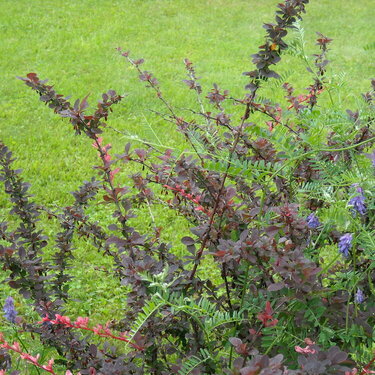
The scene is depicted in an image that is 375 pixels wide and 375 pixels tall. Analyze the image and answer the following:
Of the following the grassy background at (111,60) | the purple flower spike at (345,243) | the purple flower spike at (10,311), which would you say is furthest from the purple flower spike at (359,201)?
the grassy background at (111,60)

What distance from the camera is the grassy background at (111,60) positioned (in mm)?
5488

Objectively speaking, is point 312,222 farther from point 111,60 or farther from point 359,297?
point 111,60

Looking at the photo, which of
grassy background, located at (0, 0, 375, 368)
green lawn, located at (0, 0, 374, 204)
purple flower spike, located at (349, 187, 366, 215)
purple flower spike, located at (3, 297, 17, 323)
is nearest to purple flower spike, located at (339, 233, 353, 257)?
purple flower spike, located at (349, 187, 366, 215)

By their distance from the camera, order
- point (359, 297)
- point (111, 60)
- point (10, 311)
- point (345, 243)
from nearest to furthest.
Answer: point (345, 243), point (359, 297), point (10, 311), point (111, 60)

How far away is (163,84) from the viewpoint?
7562 millimetres

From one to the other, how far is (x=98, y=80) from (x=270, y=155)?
566cm

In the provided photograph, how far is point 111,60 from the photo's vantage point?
8352mm

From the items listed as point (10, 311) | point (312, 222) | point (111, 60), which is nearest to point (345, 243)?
point (312, 222)

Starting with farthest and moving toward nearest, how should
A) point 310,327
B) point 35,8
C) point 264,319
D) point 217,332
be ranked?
point 35,8, point 217,332, point 310,327, point 264,319

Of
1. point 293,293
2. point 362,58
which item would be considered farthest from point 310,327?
point 362,58

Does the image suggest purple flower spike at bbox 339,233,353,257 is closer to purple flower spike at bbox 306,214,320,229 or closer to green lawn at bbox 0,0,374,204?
purple flower spike at bbox 306,214,320,229

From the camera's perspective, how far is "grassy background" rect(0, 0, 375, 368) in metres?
5.49

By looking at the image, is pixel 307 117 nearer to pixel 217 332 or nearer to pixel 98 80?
pixel 217 332

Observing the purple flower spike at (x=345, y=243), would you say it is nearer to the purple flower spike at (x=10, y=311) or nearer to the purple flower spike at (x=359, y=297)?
the purple flower spike at (x=359, y=297)
